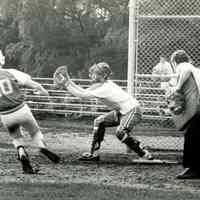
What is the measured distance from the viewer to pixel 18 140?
1026 centimetres

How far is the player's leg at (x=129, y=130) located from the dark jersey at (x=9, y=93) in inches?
70.3

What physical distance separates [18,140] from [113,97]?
5.72ft

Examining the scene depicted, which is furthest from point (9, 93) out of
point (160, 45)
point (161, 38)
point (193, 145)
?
point (160, 45)

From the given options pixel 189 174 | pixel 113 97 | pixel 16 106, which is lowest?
pixel 189 174

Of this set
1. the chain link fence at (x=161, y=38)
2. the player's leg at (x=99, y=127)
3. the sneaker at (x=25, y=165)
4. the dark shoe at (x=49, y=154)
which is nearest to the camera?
the sneaker at (x=25, y=165)

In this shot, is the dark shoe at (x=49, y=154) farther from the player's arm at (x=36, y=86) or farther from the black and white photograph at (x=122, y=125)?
the player's arm at (x=36, y=86)

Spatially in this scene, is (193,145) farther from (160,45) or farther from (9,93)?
(160,45)

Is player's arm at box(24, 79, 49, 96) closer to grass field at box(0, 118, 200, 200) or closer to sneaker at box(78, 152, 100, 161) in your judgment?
grass field at box(0, 118, 200, 200)

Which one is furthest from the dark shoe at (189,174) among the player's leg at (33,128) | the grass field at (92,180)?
the player's leg at (33,128)

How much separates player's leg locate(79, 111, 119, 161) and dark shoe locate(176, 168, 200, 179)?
1.97 metres

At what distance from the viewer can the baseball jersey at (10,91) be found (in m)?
10.2

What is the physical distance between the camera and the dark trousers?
9.93m

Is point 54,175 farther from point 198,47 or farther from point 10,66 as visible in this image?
point 10,66

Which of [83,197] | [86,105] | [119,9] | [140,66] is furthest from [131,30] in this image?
[119,9]
